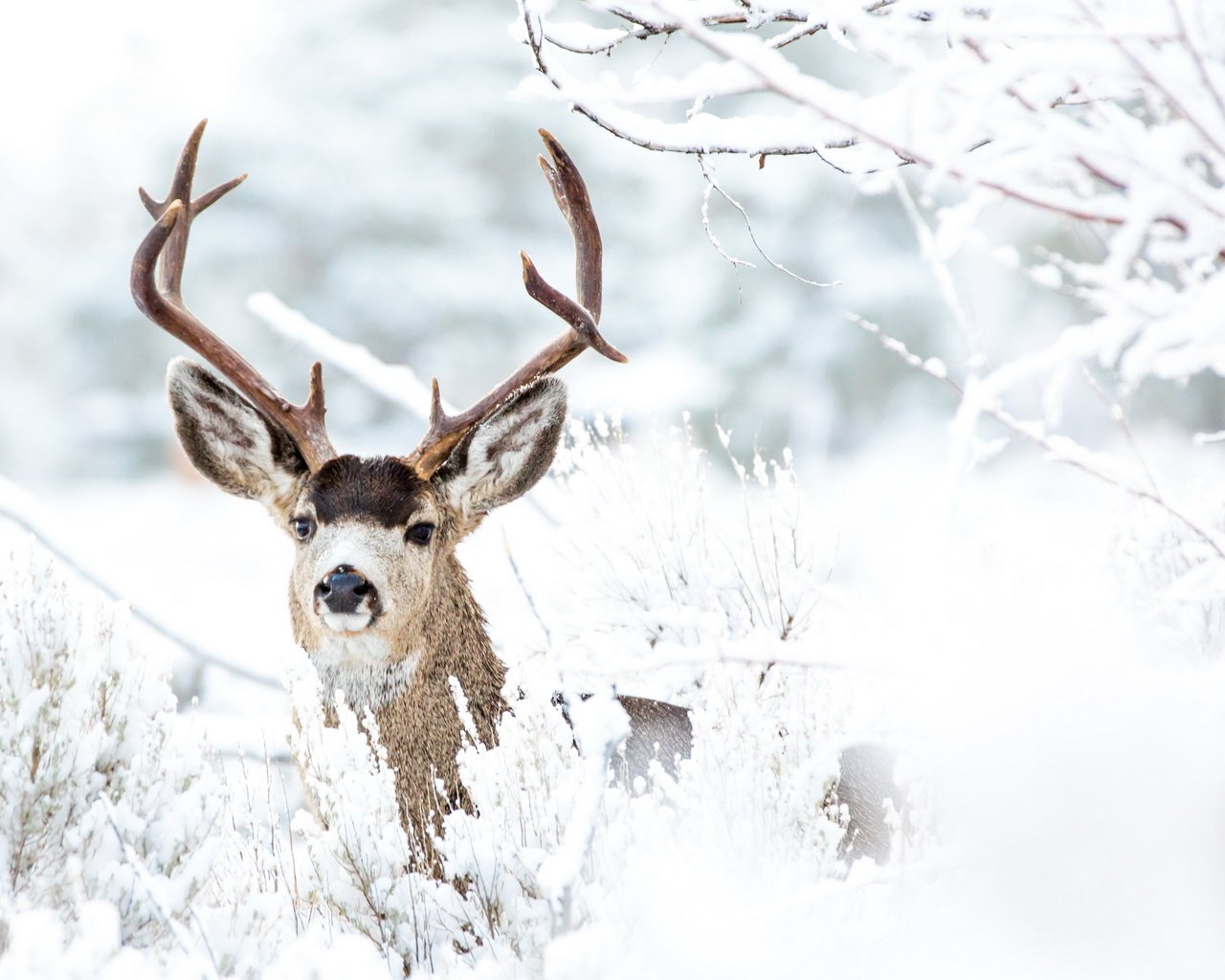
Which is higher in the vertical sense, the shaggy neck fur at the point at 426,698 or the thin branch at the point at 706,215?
the thin branch at the point at 706,215

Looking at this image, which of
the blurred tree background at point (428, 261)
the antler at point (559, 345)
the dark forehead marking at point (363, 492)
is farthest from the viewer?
the blurred tree background at point (428, 261)

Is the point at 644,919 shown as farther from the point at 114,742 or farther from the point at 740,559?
the point at 740,559

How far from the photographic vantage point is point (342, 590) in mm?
3762

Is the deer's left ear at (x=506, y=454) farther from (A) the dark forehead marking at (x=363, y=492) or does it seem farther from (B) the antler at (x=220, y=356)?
(B) the antler at (x=220, y=356)

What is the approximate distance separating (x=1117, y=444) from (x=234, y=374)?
18019 mm

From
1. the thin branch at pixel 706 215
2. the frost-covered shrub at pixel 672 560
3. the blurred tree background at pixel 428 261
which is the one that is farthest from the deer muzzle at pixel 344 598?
the blurred tree background at pixel 428 261

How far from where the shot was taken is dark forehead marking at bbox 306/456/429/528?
13.1 ft

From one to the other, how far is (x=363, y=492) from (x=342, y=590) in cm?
37

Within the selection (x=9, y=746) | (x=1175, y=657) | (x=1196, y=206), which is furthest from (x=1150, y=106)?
(x=9, y=746)

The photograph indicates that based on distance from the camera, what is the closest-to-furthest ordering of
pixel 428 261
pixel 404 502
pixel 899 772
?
pixel 899 772, pixel 404 502, pixel 428 261

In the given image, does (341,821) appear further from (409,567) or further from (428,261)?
(428,261)

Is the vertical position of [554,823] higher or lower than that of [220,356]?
lower

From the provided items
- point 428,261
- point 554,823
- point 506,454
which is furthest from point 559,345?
point 428,261

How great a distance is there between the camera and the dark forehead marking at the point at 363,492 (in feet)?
13.1
